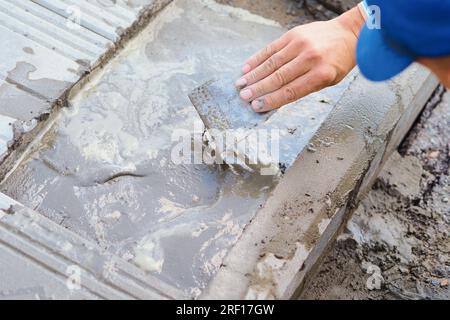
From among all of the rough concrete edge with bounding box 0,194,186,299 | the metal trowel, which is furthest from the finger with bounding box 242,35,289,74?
the rough concrete edge with bounding box 0,194,186,299

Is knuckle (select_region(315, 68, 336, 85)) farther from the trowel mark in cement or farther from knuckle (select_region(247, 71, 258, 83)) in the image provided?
the trowel mark in cement

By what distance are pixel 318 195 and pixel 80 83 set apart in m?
1.26

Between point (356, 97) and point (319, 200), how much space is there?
638 mm

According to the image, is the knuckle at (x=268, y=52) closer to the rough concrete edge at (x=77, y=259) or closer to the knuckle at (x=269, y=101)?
the knuckle at (x=269, y=101)

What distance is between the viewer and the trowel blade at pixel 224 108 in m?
2.71

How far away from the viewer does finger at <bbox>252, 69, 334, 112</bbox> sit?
2615mm

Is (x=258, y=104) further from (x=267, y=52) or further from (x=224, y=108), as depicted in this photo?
(x=267, y=52)

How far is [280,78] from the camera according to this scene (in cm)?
267

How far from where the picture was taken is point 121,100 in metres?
3.10

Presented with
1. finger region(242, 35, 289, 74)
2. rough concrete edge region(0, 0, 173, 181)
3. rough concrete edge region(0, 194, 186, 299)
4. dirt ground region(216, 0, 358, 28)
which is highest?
rough concrete edge region(0, 0, 173, 181)

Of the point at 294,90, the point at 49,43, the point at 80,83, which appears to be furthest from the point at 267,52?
the point at 49,43

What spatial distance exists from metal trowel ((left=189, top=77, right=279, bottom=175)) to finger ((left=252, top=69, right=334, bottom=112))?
0.04m

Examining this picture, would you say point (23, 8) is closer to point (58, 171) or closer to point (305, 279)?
point (58, 171)
